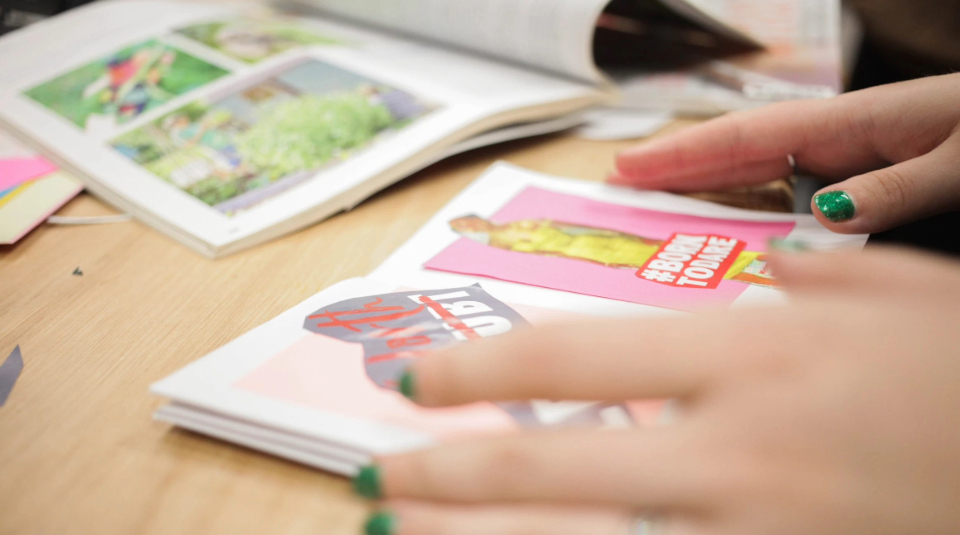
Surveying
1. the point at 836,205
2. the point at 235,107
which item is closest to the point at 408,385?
the point at 836,205

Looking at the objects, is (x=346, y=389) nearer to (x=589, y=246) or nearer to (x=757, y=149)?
(x=589, y=246)

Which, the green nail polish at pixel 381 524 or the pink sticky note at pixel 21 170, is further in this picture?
the pink sticky note at pixel 21 170

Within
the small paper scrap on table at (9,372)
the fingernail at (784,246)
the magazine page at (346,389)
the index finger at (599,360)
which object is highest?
the fingernail at (784,246)

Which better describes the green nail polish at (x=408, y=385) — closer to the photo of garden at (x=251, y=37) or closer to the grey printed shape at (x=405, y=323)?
the grey printed shape at (x=405, y=323)

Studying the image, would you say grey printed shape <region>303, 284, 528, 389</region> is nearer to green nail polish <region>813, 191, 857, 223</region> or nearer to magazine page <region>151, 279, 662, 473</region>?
magazine page <region>151, 279, 662, 473</region>

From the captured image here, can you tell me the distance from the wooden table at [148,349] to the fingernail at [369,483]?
0.8 inches

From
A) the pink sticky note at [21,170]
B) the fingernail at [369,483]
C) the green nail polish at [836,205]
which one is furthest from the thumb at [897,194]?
the pink sticky note at [21,170]

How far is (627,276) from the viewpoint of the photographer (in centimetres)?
47

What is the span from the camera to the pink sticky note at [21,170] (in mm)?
608

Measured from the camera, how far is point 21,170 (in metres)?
0.63

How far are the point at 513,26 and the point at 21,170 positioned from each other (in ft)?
1.66

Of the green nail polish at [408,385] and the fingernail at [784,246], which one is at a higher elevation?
the fingernail at [784,246]

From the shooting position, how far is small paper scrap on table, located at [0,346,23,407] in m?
0.39

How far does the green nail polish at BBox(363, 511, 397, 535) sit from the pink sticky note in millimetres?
519
